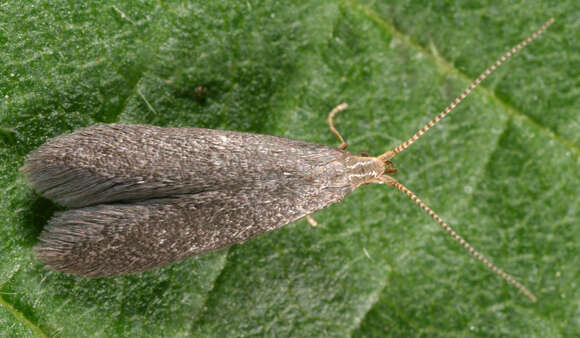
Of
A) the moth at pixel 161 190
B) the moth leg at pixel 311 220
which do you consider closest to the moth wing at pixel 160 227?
the moth at pixel 161 190

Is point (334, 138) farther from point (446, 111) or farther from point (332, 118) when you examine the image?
point (446, 111)

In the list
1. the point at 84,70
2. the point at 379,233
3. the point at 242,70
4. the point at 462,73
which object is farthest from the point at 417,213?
the point at 84,70

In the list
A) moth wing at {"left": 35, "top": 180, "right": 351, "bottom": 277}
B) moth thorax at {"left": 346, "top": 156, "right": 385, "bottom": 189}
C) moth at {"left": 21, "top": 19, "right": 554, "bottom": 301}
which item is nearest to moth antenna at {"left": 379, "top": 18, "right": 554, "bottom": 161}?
moth thorax at {"left": 346, "top": 156, "right": 385, "bottom": 189}

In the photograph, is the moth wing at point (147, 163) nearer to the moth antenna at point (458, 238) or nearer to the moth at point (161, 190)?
the moth at point (161, 190)

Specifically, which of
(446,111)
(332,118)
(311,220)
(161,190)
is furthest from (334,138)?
(161,190)

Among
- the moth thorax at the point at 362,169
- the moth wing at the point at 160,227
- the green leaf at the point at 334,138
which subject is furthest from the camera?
the moth thorax at the point at 362,169

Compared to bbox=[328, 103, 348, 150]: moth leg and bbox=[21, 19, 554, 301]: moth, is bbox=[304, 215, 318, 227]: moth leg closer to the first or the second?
bbox=[21, 19, 554, 301]: moth
